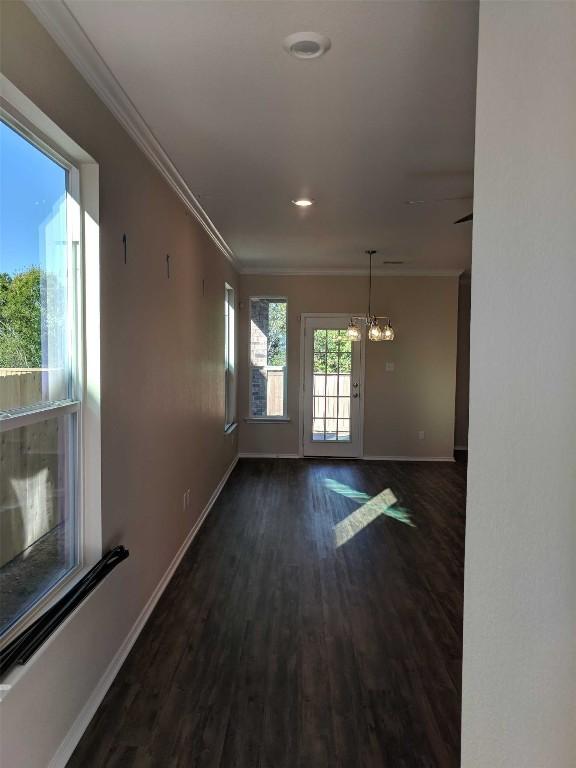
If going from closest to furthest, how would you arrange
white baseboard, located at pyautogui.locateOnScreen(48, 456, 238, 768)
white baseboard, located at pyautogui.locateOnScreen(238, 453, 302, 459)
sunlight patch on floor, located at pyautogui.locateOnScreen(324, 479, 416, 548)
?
1. white baseboard, located at pyautogui.locateOnScreen(48, 456, 238, 768)
2. sunlight patch on floor, located at pyautogui.locateOnScreen(324, 479, 416, 548)
3. white baseboard, located at pyautogui.locateOnScreen(238, 453, 302, 459)

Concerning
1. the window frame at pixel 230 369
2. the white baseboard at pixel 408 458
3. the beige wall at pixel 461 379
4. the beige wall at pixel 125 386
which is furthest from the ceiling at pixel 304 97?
the beige wall at pixel 461 379

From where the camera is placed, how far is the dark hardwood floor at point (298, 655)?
1968mm

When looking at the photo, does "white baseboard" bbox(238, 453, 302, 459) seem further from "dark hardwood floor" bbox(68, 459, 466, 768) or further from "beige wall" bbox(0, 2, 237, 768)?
"beige wall" bbox(0, 2, 237, 768)

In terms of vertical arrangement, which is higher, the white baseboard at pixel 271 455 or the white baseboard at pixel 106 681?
the white baseboard at pixel 271 455

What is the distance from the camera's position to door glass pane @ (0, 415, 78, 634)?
5.41ft

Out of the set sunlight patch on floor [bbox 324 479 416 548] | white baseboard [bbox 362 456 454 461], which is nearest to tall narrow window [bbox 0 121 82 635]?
sunlight patch on floor [bbox 324 479 416 548]

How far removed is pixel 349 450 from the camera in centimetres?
752

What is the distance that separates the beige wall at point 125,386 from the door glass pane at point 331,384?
3245 mm

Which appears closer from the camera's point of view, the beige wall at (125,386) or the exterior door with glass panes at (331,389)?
the beige wall at (125,386)

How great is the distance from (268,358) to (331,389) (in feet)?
3.30

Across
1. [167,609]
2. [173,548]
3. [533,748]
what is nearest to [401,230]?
[173,548]

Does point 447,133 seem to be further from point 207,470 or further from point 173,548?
point 207,470

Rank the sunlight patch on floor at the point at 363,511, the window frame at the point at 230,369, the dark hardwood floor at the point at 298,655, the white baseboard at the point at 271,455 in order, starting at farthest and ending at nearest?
1. the white baseboard at the point at 271,455
2. the window frame at the point at 230,369
3. the sunlight patch on floor at the point at 363,511
4. the dark hardwood floor at the point at 298,655

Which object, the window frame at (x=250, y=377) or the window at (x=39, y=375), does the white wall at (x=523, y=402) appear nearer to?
the window at (x=39, y=375)
